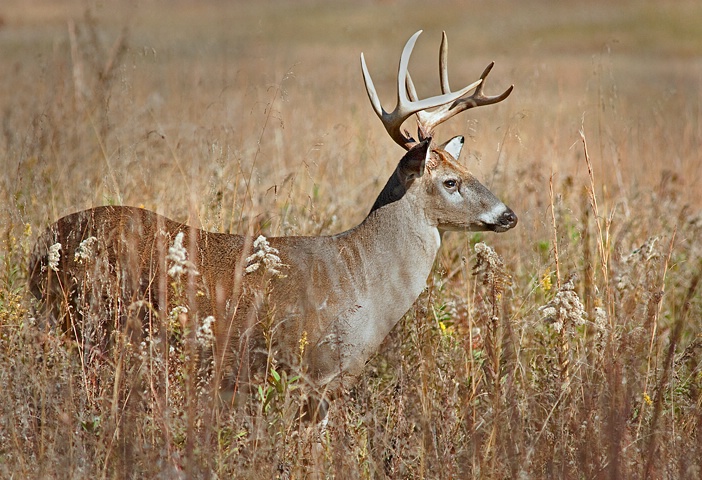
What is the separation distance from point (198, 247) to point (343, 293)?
740 mm

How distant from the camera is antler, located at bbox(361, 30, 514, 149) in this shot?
185 inches

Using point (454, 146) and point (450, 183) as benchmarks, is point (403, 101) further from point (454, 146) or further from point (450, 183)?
point (454, 146)

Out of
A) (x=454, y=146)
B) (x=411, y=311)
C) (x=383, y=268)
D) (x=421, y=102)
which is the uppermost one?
(x=421, y=102)

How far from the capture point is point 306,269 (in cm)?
457

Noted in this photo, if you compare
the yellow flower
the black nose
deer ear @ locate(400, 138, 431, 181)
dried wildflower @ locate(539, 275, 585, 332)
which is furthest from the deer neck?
dried wildflower @ locate(539, 275, 585, 332)

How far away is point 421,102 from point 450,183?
46 cm

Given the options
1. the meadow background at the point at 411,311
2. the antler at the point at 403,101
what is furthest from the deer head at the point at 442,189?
the meadow background at the point at 411,311

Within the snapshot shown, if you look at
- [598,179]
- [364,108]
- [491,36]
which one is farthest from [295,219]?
[491,36]

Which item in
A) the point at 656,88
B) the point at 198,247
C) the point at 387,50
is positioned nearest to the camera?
the point at 198,247

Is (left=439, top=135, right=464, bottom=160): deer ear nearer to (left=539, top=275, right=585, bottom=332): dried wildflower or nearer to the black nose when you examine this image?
the black nose

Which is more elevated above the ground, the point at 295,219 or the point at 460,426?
the point at 295,219

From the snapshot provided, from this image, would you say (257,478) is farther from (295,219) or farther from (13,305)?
(295,219)

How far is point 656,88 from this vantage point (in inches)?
709

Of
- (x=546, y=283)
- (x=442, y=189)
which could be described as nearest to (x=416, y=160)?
(x=442, y=189)
